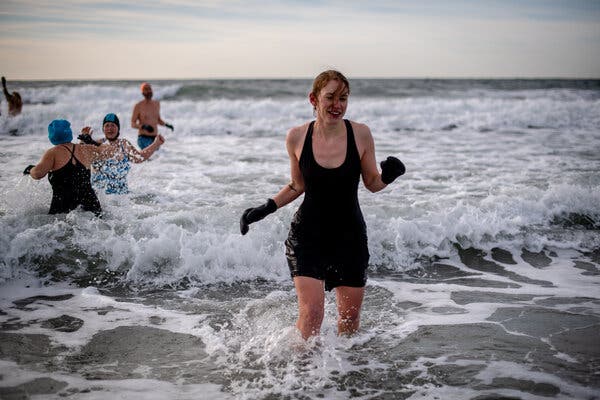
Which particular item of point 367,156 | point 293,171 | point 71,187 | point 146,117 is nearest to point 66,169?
point 71,187

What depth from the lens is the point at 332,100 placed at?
3.09m

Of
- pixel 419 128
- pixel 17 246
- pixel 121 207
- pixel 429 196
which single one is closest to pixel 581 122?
pixel 419 128

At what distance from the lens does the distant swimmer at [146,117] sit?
10875mm

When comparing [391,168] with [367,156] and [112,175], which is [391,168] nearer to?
[367,156]

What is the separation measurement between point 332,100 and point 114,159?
472 cm

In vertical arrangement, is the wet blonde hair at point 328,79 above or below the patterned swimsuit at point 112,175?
above

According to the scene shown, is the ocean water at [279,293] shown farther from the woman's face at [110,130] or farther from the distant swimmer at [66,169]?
the woman's face at [110,130]

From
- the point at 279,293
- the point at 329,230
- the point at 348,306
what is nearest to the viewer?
the point at 329,230

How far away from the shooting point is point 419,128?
65.5 ft

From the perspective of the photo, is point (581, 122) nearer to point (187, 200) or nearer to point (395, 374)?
point (187, 200)

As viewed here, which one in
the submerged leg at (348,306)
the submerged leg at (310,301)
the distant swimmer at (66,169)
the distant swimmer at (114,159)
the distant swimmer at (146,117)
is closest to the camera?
the submerged leg at (310,301)

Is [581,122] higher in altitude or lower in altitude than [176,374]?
higher

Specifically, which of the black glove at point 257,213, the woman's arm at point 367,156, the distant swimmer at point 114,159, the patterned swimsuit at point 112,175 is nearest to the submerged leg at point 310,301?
the black glove at point 257,213

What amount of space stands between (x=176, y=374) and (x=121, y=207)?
4.19 m
